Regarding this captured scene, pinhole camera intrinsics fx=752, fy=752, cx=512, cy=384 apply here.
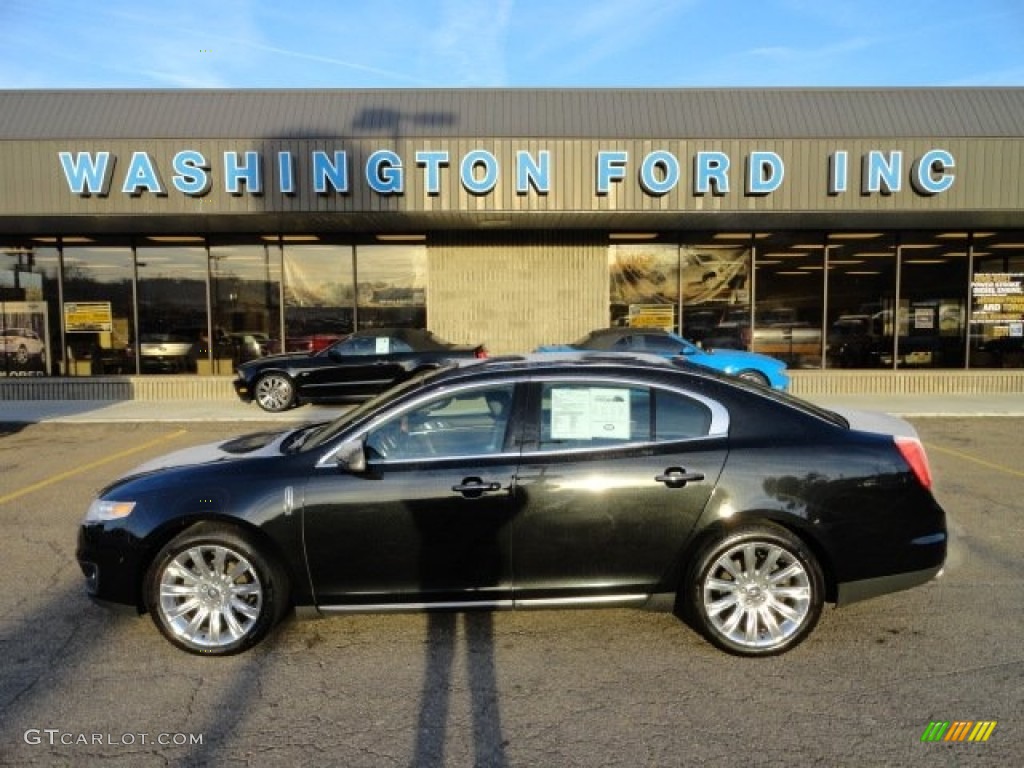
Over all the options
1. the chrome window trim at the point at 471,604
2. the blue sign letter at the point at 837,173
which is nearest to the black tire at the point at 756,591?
the chrome window trim at the point at 471,604

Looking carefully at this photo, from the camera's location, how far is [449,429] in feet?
12.8

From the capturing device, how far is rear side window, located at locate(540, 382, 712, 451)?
380 cm

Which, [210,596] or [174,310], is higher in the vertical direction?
[174,310]

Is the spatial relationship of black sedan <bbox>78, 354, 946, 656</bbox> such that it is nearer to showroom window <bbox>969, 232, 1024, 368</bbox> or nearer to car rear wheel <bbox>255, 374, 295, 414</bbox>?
car rear wheel <bbox>255, 374, 295, 414</bbox>

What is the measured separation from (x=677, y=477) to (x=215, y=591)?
2.36 metres

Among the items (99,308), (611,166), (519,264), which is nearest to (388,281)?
(519,264)

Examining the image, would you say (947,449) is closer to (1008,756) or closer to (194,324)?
(1008,756)

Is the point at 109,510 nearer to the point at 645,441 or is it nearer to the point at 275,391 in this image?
the point at 645,441

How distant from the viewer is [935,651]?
148 inches

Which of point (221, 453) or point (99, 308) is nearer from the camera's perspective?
point (221, 453)

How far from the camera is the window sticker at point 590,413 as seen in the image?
3.81m

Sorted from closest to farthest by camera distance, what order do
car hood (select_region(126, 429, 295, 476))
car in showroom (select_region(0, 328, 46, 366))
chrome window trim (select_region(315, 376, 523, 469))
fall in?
chrome window trim (select_region(315, 376, 523, 469)) → car hood (select_region(126, 429, 295, 476)) → car in showroom (select_region(0, 328, 46, 366))

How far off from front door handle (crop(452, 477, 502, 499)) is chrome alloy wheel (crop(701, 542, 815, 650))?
45.0 inches

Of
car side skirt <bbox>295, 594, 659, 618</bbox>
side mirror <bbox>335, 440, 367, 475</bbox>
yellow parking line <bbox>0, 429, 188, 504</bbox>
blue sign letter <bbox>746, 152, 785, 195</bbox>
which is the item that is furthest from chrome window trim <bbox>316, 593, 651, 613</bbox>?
blue sign letter <bbox>746, 152, 785, 195</bbox>
